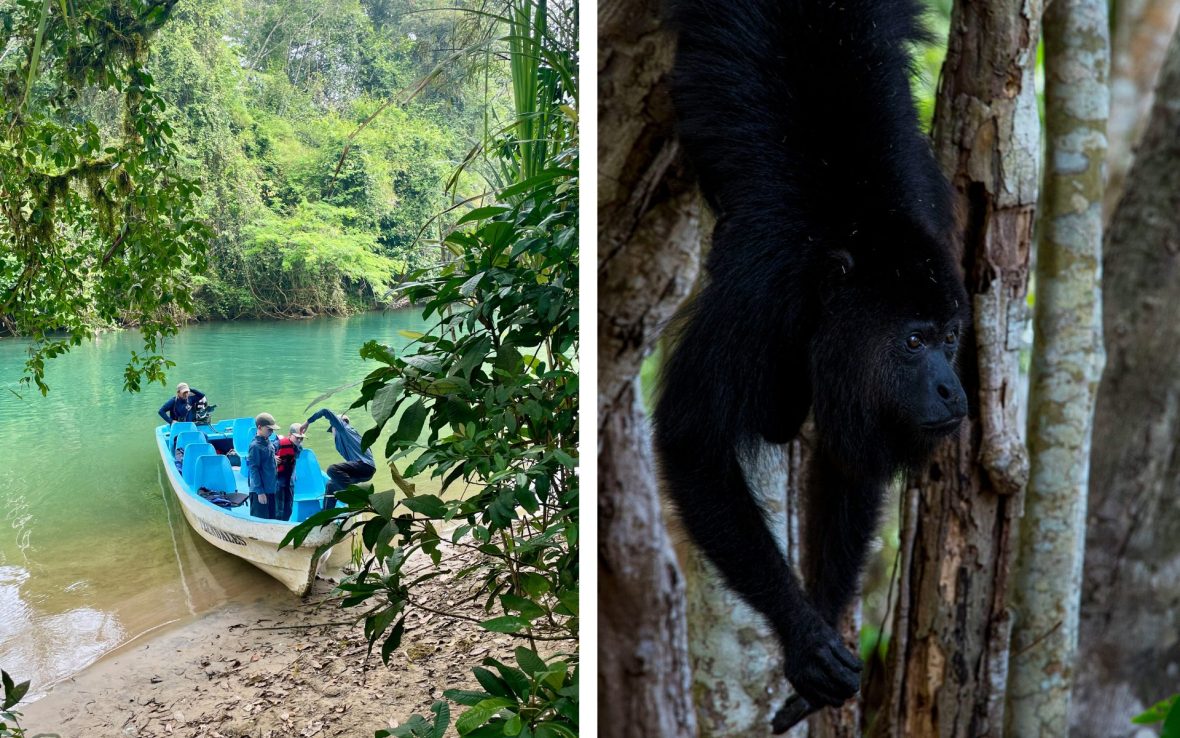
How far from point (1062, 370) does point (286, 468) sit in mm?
1340

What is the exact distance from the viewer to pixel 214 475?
1.64 metres

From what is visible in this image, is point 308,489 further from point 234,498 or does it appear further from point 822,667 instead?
point 822,667

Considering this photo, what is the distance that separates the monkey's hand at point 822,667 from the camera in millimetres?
952

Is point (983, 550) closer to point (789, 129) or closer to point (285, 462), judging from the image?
point (789, 129)

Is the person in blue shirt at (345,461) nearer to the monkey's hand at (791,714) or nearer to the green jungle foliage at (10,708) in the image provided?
the green jungle foliage at (10,708)

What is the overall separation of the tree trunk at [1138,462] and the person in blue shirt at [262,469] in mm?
1347

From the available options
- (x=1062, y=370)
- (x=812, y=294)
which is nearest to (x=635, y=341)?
(x=812, y=294)

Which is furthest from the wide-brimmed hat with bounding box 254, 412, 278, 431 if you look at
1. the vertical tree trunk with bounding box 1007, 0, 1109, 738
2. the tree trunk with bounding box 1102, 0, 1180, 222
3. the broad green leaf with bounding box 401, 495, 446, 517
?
the tree trunk with bounding box 1102, 0, 1180, 222


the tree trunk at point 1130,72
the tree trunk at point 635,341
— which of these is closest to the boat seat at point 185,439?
the tree trunk at point 635,341

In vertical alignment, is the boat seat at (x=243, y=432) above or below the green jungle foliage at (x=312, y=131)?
below

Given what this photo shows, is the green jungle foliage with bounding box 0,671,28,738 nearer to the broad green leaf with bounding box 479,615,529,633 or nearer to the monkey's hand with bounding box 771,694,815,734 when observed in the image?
the broad green leaf with bounding box 479,615,529,633

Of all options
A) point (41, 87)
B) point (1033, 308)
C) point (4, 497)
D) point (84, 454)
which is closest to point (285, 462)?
point (84, 454)

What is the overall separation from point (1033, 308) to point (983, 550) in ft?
0.83

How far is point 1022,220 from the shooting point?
0.86 metres
